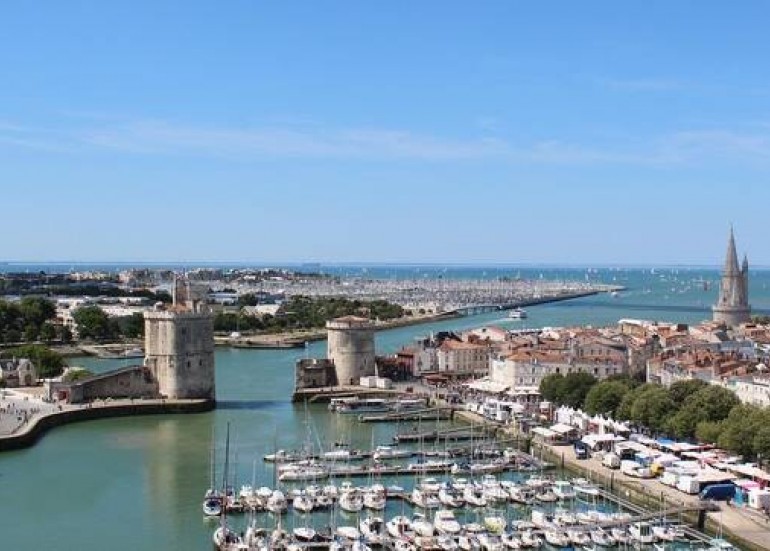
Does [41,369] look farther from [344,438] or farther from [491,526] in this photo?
[491,526]

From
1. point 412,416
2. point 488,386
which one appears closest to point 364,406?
point 412,416

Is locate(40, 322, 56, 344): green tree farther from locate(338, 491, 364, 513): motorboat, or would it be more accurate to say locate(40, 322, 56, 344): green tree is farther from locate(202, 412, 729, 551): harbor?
locate(338, 491, 364, 513): motorboat

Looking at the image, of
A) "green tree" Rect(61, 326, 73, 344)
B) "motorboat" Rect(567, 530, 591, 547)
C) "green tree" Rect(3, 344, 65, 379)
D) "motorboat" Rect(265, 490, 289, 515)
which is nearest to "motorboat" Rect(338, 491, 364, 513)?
"motorboat" Rect(265, 490, 289, 515)

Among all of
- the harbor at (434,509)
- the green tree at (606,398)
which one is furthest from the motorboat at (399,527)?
the green tree at (606,398)

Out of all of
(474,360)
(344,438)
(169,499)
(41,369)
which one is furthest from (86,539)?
(474,360)

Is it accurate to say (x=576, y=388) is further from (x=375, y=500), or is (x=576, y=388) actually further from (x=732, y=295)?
(x=732, y=295)
